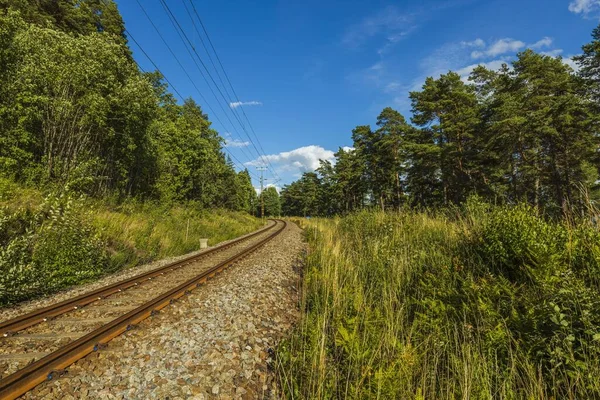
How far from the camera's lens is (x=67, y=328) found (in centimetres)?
433

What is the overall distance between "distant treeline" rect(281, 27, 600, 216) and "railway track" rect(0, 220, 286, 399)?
11246mm

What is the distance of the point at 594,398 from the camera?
2.29 m

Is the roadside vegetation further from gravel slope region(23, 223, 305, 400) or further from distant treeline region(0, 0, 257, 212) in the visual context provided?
gravel slope region(23, 223, 305, 400)

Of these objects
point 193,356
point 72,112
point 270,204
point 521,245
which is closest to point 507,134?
point 521,245

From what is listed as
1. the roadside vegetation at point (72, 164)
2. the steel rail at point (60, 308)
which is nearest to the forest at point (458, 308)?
the steel rail at point (60, 308)

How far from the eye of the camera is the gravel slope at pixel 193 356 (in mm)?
2920

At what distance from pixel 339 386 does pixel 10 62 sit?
51.9 ft

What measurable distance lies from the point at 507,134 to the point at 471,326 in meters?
24.2

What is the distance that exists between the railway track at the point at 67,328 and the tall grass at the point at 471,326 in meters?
2.62

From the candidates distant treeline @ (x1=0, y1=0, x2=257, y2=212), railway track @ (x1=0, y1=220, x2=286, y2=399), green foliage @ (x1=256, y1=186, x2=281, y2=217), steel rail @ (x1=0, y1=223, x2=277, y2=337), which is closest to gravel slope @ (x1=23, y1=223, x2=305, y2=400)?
railway track @ (x1=0, y1=220, x2=286, y2=399)

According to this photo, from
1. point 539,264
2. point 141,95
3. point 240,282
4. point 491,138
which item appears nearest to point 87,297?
point 240,282

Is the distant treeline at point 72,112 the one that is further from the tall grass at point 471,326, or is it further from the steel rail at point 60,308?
the tall grass at point 471,326

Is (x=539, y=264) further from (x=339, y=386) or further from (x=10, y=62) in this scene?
(x=10, y=62)

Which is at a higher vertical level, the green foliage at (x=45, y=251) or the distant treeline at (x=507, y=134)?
the distant treeline at (x=507, y=134)
